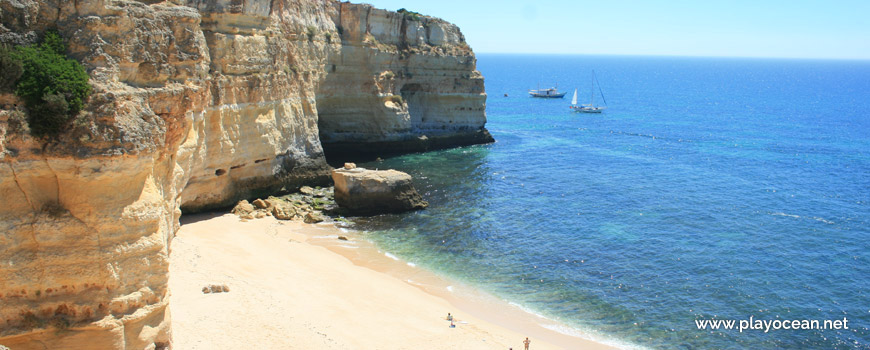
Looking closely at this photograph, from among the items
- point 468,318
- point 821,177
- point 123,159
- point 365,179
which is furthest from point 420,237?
point 821,177

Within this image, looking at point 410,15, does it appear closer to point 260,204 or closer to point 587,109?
point 260,204

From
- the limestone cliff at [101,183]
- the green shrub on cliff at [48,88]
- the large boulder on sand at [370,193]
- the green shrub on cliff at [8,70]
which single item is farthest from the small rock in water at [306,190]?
the green shrub on cliff at [8,70]

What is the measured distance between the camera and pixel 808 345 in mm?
22531

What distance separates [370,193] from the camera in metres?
36.8

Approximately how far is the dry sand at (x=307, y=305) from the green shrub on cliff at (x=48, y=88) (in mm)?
6946

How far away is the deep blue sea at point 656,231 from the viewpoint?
82.3 feet

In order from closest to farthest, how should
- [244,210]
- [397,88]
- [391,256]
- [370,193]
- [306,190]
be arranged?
[391,256], [244,210], [370,193], [306,190], [397,88]

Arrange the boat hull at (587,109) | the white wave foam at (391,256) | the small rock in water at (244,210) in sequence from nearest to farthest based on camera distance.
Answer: the white wave foam at (391,256) → the small rock in water at (244,210) → the boat hull at (587,109)

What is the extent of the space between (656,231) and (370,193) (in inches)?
620

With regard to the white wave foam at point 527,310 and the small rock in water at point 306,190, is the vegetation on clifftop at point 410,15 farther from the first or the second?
the white wave foam at point 527,310

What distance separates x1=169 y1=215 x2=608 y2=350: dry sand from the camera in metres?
19.5

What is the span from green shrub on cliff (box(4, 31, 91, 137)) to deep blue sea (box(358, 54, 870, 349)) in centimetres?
1794

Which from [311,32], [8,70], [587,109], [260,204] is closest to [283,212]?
[260,204]

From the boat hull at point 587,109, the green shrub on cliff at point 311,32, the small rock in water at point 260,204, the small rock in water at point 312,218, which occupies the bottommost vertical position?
the small rock in water at point 312,218
